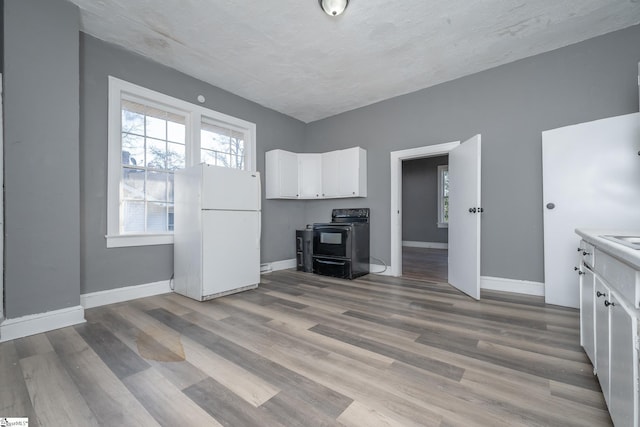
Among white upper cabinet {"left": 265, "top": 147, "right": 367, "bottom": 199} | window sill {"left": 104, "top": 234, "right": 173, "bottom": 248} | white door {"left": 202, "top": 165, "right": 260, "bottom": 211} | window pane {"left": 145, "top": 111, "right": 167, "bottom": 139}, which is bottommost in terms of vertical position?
window sill {"left": 104, "top": 234, "right": 173, "bottom": 248}

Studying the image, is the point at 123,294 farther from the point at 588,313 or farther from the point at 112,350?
the point at 588,313

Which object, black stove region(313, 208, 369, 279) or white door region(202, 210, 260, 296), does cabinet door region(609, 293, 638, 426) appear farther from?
white door region(202, 210, 260, 296)

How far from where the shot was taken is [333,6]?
2055 mm

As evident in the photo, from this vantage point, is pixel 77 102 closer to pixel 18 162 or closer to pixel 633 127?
pixel 18 162

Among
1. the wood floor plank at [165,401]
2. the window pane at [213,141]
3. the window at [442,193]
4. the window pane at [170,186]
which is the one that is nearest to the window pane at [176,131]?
the window pane at [213,141]

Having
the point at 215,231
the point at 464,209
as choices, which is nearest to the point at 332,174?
the point at 464,209

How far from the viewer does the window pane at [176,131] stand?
3.14m

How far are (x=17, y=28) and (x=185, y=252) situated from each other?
2.17 meters

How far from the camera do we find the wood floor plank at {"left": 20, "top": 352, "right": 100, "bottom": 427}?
44.1 inches

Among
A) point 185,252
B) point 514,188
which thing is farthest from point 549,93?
point 185,252

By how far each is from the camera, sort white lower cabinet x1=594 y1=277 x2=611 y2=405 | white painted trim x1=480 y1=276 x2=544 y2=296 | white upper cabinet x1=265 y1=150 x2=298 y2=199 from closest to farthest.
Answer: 1. white lower cabinet x1=594 y1=277 x2=611 y2=405
2. white painted trim x1=480 y1=276 x2=544 y2=296
3. white upper cabinet x1=265 y1=150 x2=298 y2=199

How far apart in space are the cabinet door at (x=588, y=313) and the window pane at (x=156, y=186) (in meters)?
3.75

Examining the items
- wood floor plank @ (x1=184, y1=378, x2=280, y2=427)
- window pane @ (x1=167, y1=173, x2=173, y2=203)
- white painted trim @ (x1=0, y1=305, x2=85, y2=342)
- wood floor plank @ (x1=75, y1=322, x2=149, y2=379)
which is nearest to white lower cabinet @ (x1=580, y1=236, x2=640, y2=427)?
wood floor plank @ (x1=184, y1=378, x2=280, y2=427)

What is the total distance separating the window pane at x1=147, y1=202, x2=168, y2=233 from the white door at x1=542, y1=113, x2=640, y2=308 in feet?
13.6
